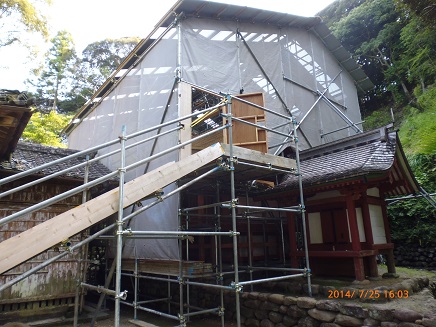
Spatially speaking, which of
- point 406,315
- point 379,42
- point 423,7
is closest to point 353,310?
point 406,315

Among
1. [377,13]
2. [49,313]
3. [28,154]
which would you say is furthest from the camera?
[377,13]

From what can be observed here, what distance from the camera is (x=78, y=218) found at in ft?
11.5

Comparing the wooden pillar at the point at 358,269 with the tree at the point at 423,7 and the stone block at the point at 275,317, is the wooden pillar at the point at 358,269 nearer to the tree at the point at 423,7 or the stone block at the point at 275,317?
the stone block at the point at 275,317

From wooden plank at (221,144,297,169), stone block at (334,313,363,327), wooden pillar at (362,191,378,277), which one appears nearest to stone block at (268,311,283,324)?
stone block at (334,313,363,327)

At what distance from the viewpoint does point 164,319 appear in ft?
23.8

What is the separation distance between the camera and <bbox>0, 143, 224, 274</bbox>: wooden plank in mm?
3002

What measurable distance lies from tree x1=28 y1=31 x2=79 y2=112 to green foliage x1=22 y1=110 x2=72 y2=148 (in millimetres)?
8058

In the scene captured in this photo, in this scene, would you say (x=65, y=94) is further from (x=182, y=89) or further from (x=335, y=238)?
(x=335, y=238)

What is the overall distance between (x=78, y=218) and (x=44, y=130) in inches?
626

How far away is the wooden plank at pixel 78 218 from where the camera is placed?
9.85 ft

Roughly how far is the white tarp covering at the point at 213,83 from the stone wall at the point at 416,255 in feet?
14.6

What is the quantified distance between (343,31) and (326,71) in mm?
14254

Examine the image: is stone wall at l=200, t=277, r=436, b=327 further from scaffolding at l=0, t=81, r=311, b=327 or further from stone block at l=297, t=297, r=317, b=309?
scaffolding at l=0, t=81, r=311, b=327

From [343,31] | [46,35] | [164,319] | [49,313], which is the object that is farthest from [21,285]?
[343,31]
